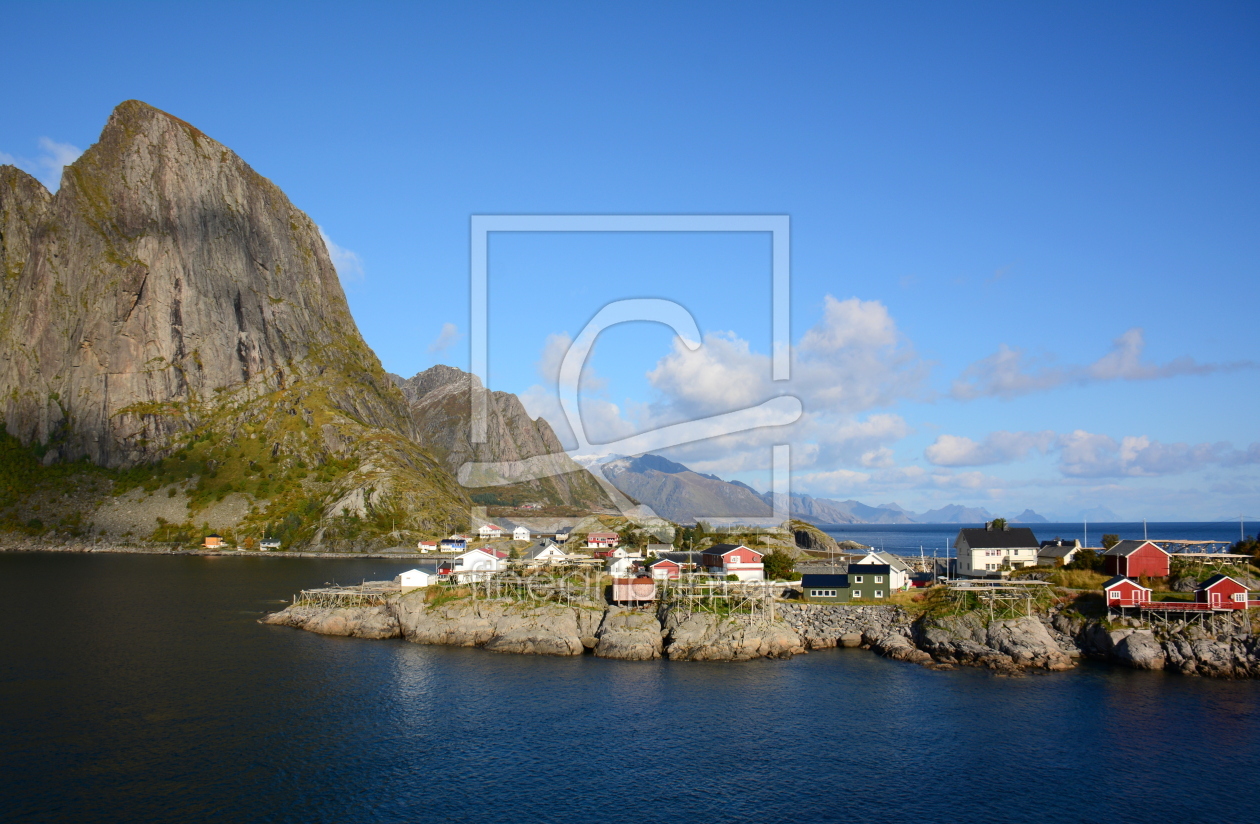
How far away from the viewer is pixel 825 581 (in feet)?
274

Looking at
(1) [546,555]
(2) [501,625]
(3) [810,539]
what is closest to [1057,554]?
(3) [810,539]

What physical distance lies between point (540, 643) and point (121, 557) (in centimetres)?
13154

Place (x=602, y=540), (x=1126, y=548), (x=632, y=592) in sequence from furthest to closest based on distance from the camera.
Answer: (x=602, y=540), (x=1126, y=548), (x=632, y=592)

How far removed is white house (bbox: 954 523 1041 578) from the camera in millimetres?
99438

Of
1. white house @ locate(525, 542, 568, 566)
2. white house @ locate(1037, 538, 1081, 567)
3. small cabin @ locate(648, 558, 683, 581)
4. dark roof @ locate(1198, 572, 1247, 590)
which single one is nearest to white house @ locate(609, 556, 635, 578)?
small cabin @ locate(648, 558, 683, 581)

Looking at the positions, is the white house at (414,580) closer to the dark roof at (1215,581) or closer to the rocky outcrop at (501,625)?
the rocky outcrop at (501,625)

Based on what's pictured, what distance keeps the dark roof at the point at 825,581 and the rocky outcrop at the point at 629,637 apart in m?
18.5

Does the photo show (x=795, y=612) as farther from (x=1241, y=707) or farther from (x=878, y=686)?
(x=1241, y=707)

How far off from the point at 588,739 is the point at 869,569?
4351 cm

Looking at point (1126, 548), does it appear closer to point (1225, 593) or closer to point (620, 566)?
point (1225, 593)

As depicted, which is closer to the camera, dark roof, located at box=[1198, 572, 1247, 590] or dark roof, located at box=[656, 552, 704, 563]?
dark roof, located at box=[1198, 572, 1247, 590]

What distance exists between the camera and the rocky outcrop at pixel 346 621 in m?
81.6

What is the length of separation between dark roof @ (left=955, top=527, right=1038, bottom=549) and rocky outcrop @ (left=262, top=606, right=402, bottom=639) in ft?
229

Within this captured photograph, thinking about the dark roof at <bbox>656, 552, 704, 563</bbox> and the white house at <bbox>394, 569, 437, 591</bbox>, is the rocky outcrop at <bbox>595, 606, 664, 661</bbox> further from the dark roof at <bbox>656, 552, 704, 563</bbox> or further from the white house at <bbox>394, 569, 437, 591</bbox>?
the white house at <bbox>394, 569, 437, 591</bbox>
